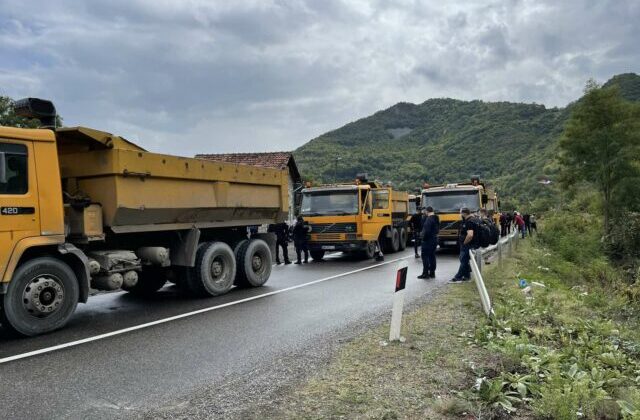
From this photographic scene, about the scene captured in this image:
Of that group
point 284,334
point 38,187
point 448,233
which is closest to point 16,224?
point 38,187

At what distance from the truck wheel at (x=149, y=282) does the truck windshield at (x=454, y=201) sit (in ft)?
37.2

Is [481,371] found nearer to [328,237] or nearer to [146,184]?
[146,184]

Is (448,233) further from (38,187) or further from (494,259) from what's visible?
(38,187)

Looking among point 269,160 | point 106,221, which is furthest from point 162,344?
point 269,160

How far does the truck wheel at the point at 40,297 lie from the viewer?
256 inches

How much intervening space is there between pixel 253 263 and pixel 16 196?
204 inches

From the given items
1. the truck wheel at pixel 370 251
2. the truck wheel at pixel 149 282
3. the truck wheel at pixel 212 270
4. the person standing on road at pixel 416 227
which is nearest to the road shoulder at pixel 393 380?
the truck wheel at pixel 212 270

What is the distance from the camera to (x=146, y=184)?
8305 millimetres

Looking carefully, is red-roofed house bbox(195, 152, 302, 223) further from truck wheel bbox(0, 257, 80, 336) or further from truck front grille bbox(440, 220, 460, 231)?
truck wheel bbox(0, 257, 80, 336)

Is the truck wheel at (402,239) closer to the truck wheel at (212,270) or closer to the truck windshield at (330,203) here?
the truck windshield at (330,203)

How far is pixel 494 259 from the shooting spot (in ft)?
51.0

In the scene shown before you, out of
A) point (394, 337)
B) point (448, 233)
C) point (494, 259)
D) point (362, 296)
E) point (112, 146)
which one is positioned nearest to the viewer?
point (394, 337)

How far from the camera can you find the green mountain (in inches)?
2724

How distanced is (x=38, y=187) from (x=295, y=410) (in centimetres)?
472
